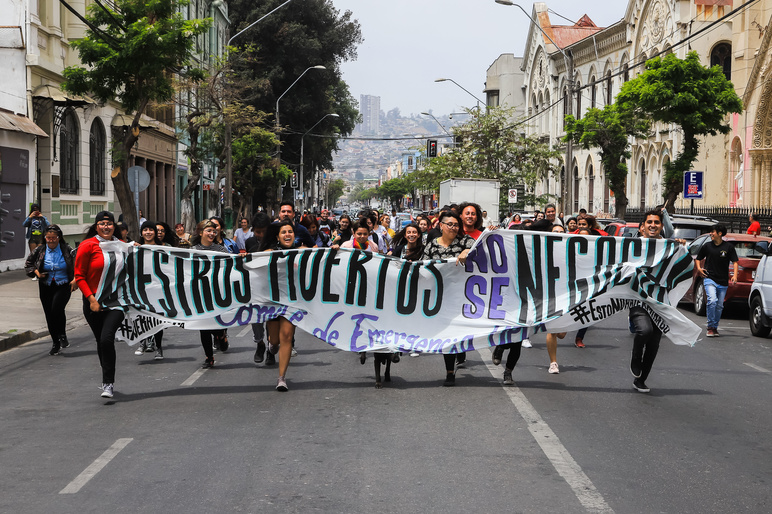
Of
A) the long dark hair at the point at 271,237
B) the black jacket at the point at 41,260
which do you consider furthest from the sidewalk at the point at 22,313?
the long dark hair at the point at 271,237

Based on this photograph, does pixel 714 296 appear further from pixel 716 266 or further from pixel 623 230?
pixel 623 230

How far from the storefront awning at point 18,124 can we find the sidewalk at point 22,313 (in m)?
3.67

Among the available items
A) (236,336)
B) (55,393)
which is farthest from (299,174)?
(55,393)

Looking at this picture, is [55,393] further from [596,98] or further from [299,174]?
[299,174]

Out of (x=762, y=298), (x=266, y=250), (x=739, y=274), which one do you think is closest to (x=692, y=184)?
(x=739, y=274)

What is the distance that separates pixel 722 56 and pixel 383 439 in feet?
118

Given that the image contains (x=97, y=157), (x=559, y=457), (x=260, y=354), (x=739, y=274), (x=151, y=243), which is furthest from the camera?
(x=97, y=157)

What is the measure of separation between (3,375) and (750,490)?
8.25 m

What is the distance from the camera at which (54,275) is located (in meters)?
12.3

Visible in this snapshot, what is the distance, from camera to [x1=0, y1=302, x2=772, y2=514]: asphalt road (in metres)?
5.73

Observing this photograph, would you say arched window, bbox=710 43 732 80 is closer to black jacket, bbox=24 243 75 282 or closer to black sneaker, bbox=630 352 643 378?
black sneaker, bbox=630 352 643 378

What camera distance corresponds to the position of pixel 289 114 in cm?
5772

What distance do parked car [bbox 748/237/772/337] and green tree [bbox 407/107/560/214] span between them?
4104cm

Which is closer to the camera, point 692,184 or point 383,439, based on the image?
point 383,439
